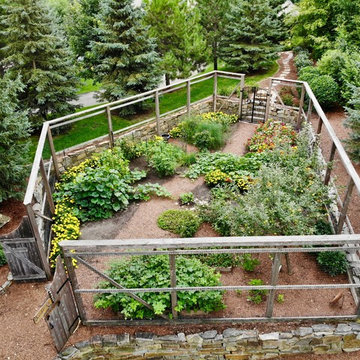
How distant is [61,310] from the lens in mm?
4996

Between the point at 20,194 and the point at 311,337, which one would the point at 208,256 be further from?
the point at 20,194

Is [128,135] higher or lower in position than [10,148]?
lower

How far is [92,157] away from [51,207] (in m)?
2.38

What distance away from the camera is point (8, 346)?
534 cm

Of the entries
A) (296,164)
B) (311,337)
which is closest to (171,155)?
(296,164)

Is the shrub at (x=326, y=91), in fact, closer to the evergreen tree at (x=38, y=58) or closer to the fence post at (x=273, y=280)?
the evergreen tree at (x=38, y=58)

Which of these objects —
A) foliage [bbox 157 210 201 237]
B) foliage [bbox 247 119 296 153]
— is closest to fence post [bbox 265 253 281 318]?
foliage [bbox 157 210 201 237]

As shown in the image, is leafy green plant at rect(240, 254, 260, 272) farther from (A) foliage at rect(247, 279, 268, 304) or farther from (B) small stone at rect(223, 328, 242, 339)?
(B) small stone at rect(223, 328, 242, 339)

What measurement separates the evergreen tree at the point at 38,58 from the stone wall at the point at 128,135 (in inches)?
84.3

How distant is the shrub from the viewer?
1191 cm

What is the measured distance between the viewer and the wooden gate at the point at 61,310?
4.75 m

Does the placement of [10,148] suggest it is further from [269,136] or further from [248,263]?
[269,136]

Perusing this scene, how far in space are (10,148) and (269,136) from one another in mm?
7016

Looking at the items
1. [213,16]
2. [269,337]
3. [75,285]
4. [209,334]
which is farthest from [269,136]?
[213,16]
